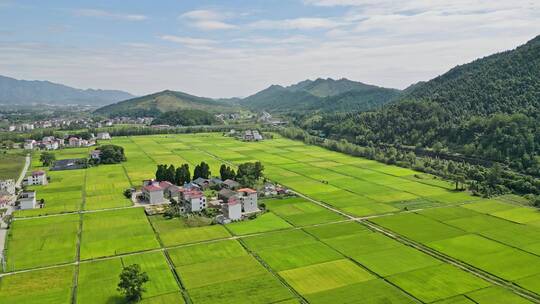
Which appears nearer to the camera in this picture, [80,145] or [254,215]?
[254,215]

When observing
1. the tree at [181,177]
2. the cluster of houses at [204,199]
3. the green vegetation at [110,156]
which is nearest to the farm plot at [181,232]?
the cluster of houses at [204,199]

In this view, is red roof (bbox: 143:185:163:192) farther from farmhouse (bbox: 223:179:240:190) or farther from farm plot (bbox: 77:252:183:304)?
farm plot (bbox: 77:252:183:304)

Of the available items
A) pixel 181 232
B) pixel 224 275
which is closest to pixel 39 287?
pixel 224 275

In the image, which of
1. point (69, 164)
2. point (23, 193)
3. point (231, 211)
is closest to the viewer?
point (231, 211)

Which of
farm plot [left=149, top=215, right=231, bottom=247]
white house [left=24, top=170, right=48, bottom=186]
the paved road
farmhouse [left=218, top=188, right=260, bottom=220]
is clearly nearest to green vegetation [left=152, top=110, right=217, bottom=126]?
the paved road

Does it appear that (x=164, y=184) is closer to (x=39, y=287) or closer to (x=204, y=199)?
(x=204, y=199)

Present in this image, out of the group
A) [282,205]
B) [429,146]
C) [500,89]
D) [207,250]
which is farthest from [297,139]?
[207,250]

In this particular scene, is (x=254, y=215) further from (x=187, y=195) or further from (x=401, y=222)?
(x=401, y=222)
